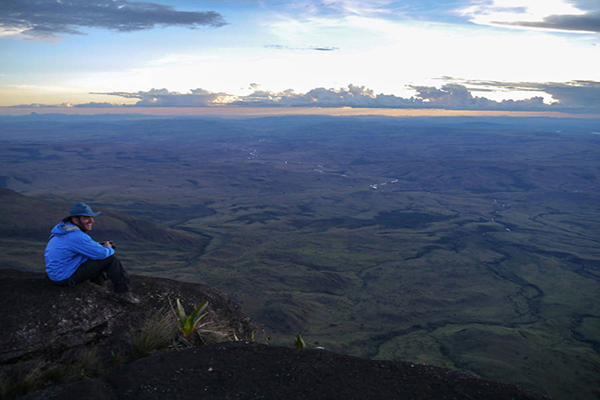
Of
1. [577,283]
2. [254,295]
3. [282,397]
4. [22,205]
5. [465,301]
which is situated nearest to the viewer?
[282,397]

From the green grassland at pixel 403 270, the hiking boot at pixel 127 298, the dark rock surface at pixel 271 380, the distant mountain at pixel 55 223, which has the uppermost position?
the hiking boot at pixel 127 298

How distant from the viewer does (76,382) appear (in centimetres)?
643

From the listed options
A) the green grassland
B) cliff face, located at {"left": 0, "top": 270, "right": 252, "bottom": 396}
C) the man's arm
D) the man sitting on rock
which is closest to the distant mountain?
the green grassland

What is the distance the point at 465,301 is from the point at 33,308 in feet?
229

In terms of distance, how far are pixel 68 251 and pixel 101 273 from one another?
0.83 m

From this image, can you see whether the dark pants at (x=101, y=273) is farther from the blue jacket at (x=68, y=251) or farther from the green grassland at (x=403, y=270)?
the green grassland at (x=403, y=270)

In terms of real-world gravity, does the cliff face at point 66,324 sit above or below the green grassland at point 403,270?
above

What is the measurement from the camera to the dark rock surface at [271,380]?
6.30 meters

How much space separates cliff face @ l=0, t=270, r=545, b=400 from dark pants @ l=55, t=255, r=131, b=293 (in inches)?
9.5

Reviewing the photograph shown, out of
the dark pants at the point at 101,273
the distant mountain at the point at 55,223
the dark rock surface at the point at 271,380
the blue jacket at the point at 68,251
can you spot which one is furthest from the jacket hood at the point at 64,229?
the distant mountain at the point at 55,223

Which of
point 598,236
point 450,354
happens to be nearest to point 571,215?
point 598,236

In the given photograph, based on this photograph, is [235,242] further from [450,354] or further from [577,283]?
[577,283]

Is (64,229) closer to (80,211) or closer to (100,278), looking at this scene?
(80,211)

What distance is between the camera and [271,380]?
6793 mm
